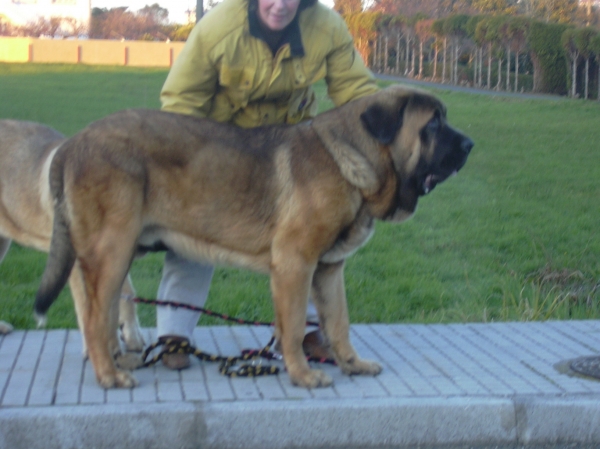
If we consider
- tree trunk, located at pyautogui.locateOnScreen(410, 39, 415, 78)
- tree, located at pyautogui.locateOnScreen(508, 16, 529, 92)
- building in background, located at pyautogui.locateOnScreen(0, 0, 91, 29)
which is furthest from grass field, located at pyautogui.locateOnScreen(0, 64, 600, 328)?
building in background, located at pyautogui.locateOnScreen(0, 0, 91, 29)

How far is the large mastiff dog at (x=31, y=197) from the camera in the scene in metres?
4.75

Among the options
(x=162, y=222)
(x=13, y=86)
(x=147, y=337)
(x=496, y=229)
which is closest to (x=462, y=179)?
(x=496, y=229)

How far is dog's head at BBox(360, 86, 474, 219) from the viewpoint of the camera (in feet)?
13.6

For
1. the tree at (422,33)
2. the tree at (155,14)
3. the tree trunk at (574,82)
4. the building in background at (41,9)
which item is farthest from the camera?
the building in background at (41,9)

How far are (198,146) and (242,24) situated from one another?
2.66ft

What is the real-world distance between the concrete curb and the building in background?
6550 cm

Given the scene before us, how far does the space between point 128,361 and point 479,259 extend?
4.18 metres

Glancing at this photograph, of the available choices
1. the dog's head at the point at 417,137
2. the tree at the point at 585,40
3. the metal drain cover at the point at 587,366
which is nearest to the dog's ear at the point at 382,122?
the dog's head at the point at 417,137

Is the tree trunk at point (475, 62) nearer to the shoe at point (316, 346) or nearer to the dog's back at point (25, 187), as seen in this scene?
the shoe at point (316, 346)

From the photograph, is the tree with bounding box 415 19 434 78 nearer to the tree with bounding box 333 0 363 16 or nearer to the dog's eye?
the tree with bounding box 333 0 363 16

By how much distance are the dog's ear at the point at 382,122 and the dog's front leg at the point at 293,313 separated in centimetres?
73

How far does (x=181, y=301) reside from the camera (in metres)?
4.79

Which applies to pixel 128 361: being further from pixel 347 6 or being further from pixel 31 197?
pixel 347 6

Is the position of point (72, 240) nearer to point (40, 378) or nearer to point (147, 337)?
point (40, 378)
